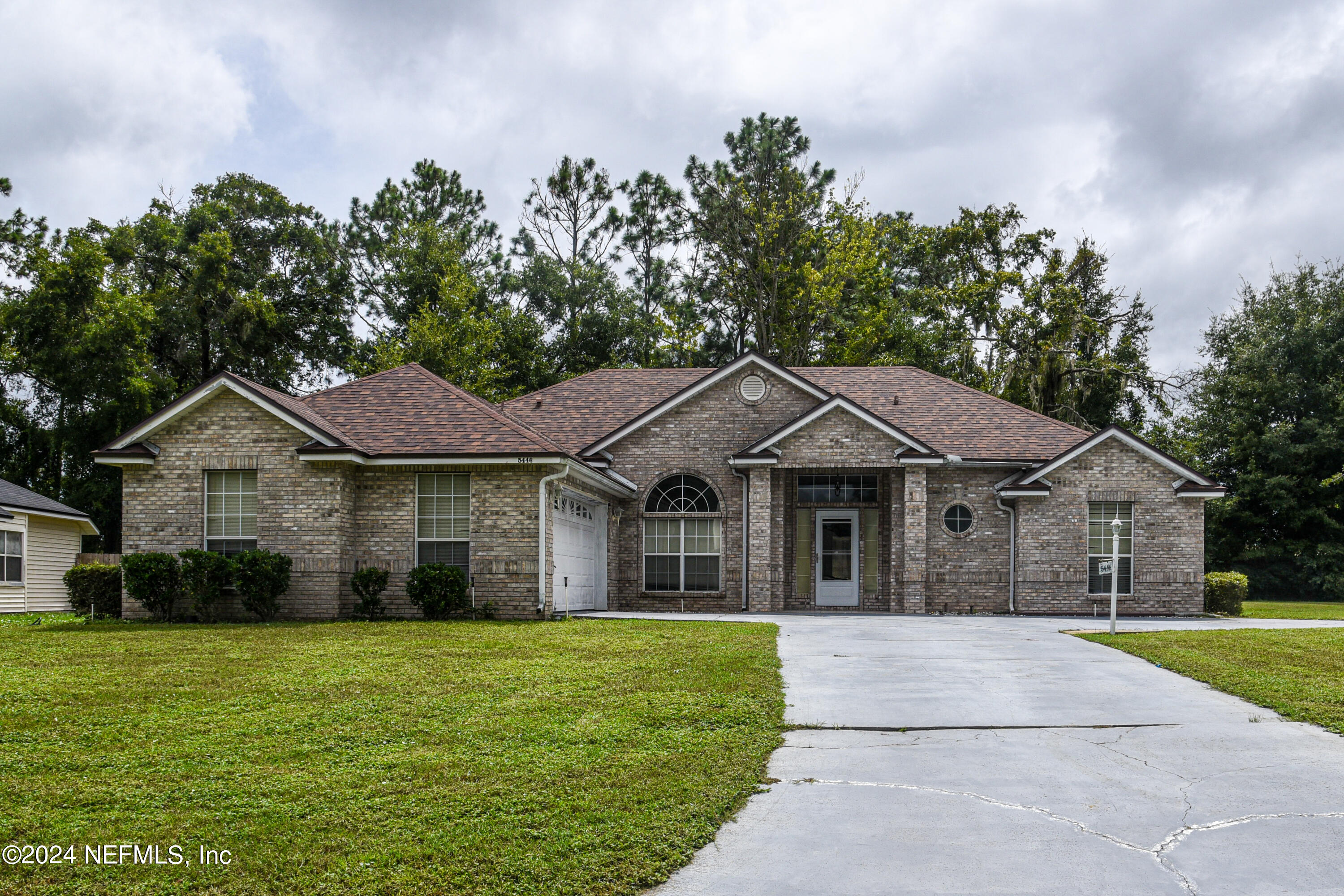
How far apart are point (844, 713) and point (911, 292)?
3432 cm

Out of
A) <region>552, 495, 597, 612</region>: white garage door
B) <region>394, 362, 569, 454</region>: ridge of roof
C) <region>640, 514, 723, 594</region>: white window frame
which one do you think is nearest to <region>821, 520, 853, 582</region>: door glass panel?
<region>640, 514, 723, 594</region>: white window frame

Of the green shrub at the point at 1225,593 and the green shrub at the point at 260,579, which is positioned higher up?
the green shrub at the point at 260,579

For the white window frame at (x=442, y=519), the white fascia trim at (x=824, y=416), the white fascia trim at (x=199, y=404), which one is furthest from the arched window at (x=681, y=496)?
the white fascia trim at (x=199, y=404)

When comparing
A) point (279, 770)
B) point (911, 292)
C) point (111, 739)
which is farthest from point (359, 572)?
point (911, 292)

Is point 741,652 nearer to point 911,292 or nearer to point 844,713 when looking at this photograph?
point 844,713

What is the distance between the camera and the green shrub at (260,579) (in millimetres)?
16703

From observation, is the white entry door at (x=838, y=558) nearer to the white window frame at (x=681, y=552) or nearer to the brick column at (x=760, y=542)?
the brick column at (x=760, y=542)

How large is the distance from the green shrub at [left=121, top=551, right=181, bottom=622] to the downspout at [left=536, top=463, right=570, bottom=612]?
19.9 ft

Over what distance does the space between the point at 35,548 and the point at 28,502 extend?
1351 mm

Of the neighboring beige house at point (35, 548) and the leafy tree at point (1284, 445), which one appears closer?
the neighboring beige house at point (35, 548)

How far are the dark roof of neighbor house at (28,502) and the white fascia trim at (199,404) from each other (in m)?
9.26

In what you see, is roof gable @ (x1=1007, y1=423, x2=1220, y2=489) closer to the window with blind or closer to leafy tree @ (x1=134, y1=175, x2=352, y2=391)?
the window with blind

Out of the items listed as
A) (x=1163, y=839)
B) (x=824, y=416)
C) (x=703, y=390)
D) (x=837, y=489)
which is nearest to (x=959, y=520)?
(x=837, y=489)

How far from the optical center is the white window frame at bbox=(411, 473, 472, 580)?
17.9 metres
